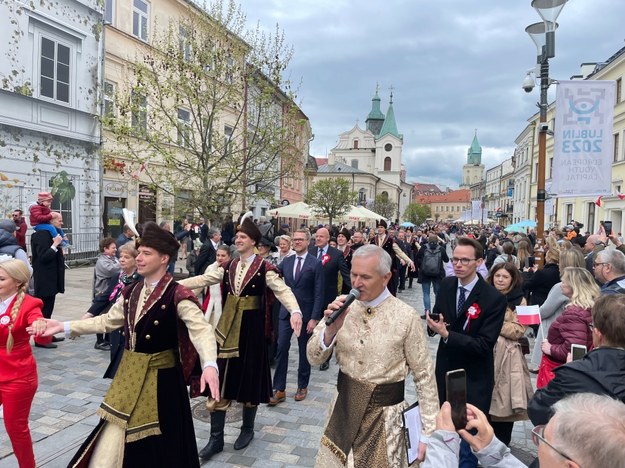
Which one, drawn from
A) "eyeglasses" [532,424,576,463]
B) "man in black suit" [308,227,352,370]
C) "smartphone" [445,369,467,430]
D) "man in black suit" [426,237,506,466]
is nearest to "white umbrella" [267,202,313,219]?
"man in black suit" [308,227,352,370]

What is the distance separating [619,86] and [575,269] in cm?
3007

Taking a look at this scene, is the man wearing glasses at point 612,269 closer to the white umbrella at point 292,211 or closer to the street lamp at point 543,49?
the street lamp at point 543,49

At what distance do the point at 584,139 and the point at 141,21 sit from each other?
18.3 metres

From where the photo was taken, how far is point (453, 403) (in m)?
1.74

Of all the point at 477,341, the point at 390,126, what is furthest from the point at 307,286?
the point at 390,126

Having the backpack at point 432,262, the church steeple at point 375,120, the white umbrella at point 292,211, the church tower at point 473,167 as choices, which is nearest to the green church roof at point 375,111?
the church steeple at point 375,120

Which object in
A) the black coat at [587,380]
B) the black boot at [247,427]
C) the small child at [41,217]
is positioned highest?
the small child at [41,217]

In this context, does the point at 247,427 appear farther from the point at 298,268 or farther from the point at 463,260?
the point at 463,260

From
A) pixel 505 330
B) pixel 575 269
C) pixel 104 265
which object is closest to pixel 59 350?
pixel 104 265

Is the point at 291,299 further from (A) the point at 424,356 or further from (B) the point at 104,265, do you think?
(B) the point at 104,265

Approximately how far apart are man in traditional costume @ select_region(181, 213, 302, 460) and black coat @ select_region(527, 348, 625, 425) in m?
2.33

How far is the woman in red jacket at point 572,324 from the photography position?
156 inches

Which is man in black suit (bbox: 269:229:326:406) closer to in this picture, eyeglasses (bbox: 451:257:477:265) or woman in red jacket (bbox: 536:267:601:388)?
eyeglasses (bbox: 451:257:477:265)

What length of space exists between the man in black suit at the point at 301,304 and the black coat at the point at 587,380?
356cm
